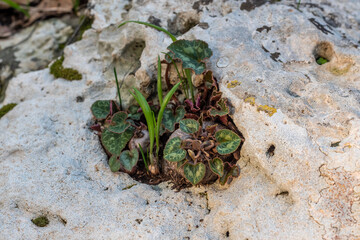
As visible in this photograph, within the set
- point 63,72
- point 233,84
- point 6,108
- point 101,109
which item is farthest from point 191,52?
point 6,108

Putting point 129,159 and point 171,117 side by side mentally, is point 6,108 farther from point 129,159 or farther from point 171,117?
point 171,117

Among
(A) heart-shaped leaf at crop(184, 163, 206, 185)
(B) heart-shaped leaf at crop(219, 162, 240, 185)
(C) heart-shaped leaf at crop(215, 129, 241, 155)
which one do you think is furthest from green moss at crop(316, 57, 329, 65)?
(A) heart-shaped leaf at crop(184, 163, 206, 185)

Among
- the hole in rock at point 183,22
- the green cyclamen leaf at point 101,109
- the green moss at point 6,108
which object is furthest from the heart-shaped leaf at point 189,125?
the green moss at point 6,108

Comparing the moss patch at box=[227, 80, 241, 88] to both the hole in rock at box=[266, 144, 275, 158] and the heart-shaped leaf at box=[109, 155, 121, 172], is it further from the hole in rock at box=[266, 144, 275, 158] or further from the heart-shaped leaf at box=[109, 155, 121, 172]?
the heart-shaped leaf at box=[109, 155, 121, 172]

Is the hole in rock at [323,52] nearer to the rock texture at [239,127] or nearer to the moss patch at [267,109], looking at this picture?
the rock texture at [239,127]

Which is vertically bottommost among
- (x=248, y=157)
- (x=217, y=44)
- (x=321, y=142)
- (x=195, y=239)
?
(x=195, y=239)

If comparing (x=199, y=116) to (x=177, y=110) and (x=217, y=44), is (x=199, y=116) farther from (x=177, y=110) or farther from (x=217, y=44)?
(x=217, y=44)

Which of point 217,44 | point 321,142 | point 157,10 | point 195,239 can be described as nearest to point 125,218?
point 195,239
